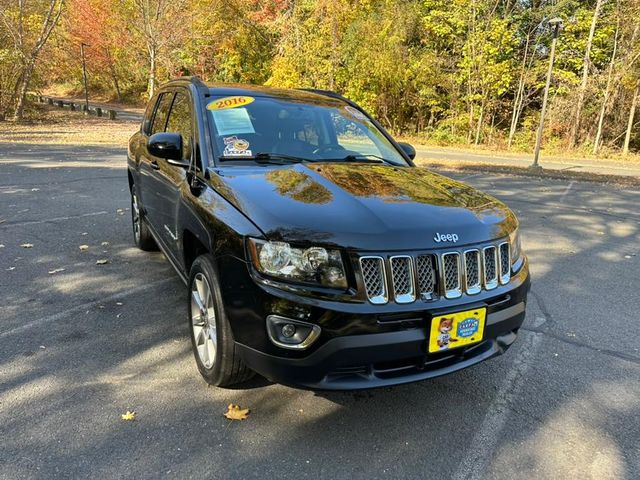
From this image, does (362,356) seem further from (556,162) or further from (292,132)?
(556,162)

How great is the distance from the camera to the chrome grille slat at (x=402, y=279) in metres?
2.35

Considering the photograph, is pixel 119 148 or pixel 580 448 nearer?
pixel 580 448

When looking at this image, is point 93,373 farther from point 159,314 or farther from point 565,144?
point 565,144

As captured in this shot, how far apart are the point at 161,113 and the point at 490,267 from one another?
136 inches

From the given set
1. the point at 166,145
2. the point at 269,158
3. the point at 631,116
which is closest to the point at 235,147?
the point at 269,158

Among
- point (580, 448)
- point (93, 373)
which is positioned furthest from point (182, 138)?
point (580, 448)

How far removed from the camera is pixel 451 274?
8.14 ft

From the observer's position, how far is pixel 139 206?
5.34 m

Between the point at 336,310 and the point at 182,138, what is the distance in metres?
2.07

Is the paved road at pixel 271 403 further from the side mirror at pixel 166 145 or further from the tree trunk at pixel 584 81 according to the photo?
the tree trunk at pixel 584 81

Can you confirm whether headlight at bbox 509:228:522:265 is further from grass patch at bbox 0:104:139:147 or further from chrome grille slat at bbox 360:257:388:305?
grass patch at bbox 0:104:139:147

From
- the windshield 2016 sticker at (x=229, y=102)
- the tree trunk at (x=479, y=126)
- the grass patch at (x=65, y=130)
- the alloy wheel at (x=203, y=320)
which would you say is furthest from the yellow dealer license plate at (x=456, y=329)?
the tree trunk at (x=479, y=126)

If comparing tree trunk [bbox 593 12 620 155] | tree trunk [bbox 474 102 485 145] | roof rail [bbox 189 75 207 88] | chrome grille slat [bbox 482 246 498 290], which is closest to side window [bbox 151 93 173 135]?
roof rail [bbox 189 75 207 88]

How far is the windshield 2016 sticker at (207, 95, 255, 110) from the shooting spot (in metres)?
3.59
